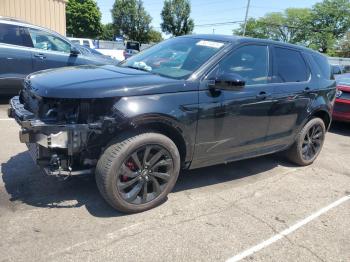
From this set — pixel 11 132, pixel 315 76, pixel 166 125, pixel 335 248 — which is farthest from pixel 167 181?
pixel 11 132

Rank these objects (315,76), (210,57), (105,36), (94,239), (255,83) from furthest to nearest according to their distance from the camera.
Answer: (105,36)
(315,76)
(255,83)
(210,57)
(94,239)

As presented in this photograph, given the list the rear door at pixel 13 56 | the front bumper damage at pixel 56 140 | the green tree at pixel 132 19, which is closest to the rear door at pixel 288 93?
the front bumper damage at pixel 56 140

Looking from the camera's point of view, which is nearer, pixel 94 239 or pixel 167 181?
pixel 94 239

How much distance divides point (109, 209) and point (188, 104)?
131 cm

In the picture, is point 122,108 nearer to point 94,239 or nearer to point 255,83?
point 94,239

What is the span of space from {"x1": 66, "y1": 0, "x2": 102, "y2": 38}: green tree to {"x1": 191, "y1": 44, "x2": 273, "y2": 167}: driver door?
6029 cm

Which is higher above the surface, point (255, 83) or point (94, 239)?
point (255, 83)

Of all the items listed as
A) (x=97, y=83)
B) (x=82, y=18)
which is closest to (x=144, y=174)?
(x=97, y=83)

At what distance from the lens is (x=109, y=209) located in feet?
12.4

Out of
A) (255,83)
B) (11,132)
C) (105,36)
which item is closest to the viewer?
(255,83)

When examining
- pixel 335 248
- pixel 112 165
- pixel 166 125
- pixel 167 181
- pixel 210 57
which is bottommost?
pixel 335 248

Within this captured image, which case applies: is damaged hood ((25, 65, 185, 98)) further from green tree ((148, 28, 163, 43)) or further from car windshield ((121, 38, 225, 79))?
green tree ((148, 28, 163, 43))

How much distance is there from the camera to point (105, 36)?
6988 cm

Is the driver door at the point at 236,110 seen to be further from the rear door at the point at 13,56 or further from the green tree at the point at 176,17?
the green tree at the point at 176,17
